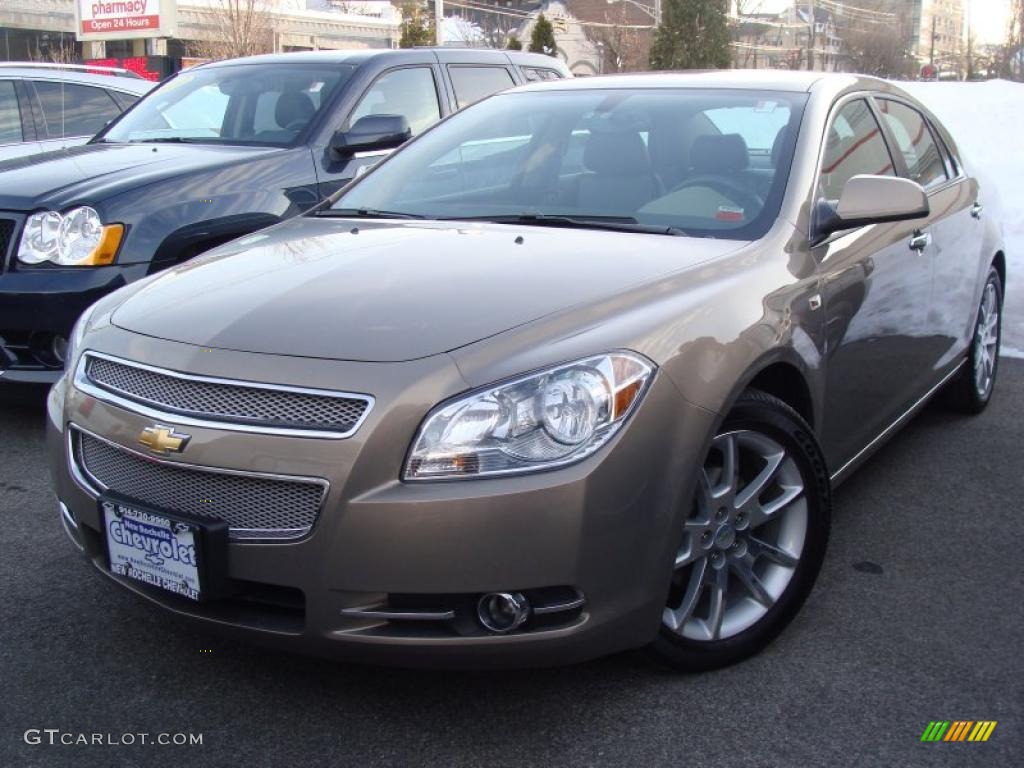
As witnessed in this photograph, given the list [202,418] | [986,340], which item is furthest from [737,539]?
[986,340]

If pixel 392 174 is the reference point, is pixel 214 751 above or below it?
below

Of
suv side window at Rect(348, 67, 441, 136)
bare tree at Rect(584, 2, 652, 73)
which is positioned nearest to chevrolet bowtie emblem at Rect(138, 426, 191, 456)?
suv side window at Rect(348, 67, 441, 136)

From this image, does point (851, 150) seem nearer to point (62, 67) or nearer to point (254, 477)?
point (254, 477)

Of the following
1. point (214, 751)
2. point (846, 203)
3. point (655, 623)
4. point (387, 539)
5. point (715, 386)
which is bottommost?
point (214, 751)

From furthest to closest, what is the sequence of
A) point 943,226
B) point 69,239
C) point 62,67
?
point 62,67
point 69,239
point 943,226

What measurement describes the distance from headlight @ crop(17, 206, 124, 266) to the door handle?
3.15 meters

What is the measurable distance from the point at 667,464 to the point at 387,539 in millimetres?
651

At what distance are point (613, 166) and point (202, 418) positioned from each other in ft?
5.74

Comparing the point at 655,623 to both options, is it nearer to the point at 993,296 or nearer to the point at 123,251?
the point at 123,251

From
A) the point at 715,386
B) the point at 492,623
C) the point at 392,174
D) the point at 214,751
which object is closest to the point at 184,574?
the point at 214,751

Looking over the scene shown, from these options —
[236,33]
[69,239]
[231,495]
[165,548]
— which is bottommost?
[165,548]

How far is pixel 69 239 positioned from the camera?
4.85m

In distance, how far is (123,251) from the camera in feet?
16.0

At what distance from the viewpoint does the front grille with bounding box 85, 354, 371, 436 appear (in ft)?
8.27
